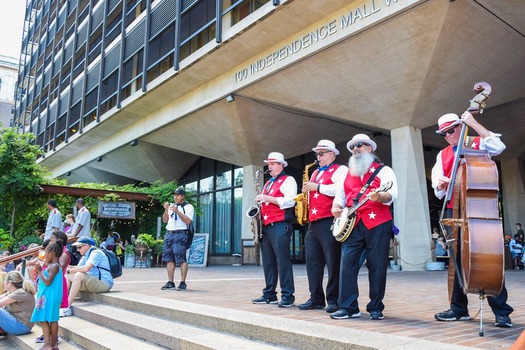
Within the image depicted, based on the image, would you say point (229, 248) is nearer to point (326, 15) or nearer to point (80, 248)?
point (326, 15)

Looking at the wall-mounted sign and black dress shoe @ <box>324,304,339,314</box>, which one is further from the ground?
the wall-mounted sign

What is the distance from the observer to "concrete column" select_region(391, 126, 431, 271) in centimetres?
1455

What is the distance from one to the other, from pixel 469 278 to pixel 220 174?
2135cm

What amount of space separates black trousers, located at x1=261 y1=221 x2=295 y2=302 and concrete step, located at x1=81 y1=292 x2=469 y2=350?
89 centimetres

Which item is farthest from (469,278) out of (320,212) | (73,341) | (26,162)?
(26,162)

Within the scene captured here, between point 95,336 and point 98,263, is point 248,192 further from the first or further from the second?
point 95,336

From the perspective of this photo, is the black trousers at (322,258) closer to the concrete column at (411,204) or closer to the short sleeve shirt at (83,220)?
the short sleeve shirt at (83,220)

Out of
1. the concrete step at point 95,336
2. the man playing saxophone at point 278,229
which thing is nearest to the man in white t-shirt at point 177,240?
the concrete step at point 95,336

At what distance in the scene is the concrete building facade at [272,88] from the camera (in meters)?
12.1

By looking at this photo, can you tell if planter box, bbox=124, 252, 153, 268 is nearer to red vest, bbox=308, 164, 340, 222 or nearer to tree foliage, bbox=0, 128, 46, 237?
tree foliage, bbox=0, 128, 46, 237

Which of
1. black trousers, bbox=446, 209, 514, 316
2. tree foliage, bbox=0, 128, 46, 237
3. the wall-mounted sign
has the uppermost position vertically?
tree foliage, bbox=0, 128, 46, 237

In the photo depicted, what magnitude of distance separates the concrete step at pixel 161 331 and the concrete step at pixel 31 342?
1.48 feet

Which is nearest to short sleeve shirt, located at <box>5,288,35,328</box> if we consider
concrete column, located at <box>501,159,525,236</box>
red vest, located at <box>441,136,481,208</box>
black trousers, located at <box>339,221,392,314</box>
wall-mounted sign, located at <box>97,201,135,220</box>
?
black trousers, located at <box>339,221,392,314</box>

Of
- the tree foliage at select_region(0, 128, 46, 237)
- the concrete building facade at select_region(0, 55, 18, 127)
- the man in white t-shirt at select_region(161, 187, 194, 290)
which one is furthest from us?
the concrete building facade at select_region(0, 55, 18, 127)
